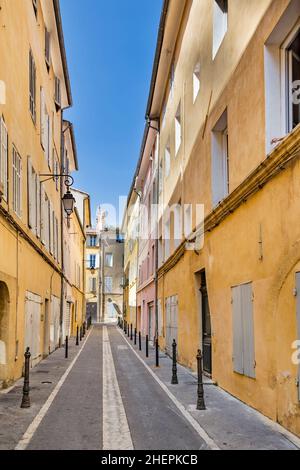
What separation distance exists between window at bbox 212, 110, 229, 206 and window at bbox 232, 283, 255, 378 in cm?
302

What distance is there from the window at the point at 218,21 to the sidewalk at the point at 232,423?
750 cm

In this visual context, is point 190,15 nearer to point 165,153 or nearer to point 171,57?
point 171,57

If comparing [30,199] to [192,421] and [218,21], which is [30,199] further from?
[192,421]

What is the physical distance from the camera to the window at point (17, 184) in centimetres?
1205

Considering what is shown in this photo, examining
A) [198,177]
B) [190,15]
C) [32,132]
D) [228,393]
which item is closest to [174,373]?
[228,393]

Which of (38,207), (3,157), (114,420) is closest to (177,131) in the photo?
(38,207)

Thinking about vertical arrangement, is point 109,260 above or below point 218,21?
below

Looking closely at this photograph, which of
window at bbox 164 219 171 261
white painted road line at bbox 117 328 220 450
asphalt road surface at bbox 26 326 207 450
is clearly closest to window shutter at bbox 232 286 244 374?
white painted road line at bbox 117 328 220 450

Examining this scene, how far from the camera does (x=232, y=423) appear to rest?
7746 millimetres

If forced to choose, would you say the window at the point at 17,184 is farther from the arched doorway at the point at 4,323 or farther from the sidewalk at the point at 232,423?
the sidewalk at the point at 232,423

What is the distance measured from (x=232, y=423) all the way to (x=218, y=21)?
8.96 m

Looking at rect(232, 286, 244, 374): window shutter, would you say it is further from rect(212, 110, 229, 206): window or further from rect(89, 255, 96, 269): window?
rect(89, 255, 96, 269): window

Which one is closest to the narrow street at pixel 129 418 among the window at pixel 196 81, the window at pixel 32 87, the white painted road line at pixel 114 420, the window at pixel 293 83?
the white painted road line at pixel 114 420

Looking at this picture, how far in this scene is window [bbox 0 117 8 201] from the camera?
1040 centimetres
